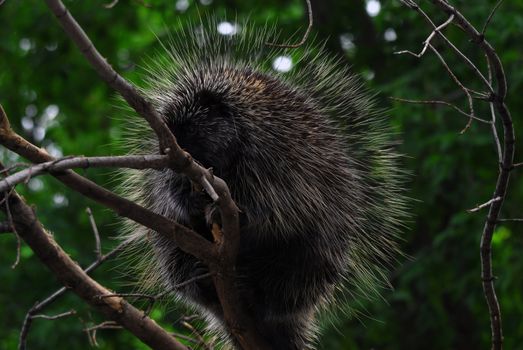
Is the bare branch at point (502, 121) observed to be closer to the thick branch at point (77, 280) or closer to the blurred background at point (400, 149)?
the thick branch at point (77, 280)

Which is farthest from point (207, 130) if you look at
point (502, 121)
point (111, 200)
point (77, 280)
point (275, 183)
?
point (502, 121)

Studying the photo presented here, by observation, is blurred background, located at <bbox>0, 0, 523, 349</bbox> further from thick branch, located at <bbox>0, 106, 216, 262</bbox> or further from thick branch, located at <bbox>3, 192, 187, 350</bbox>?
thick branch, located at <bbox>0, 106, 216, 262</bbox>

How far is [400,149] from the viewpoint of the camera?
5.57m

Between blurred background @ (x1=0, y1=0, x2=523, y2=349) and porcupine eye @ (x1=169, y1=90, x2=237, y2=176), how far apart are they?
1.38 meters

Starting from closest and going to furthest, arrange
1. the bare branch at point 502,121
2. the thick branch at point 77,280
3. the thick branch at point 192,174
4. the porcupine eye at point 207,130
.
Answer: the thick branch at point 192,174 < the bare branch at point 502,121 < the thick branch at point 77,280 < the porcupine eye at point 207,130

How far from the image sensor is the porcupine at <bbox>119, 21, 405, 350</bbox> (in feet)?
10.6

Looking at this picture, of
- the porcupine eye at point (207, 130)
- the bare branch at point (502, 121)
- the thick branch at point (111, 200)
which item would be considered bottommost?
the thick branch at point (111, 200)

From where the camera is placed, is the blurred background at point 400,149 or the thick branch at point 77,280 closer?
the thick branch at point 77,280

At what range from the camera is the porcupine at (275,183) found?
323 centimetres

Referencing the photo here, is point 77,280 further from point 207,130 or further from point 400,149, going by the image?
point 400,149

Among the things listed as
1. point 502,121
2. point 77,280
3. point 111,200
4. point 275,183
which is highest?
point 502,121

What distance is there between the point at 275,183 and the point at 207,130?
340 millimetres

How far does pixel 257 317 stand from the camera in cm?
322

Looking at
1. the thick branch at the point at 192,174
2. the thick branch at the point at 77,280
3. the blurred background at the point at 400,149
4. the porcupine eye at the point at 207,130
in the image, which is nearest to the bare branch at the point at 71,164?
the thick branch at the point at 192,174
